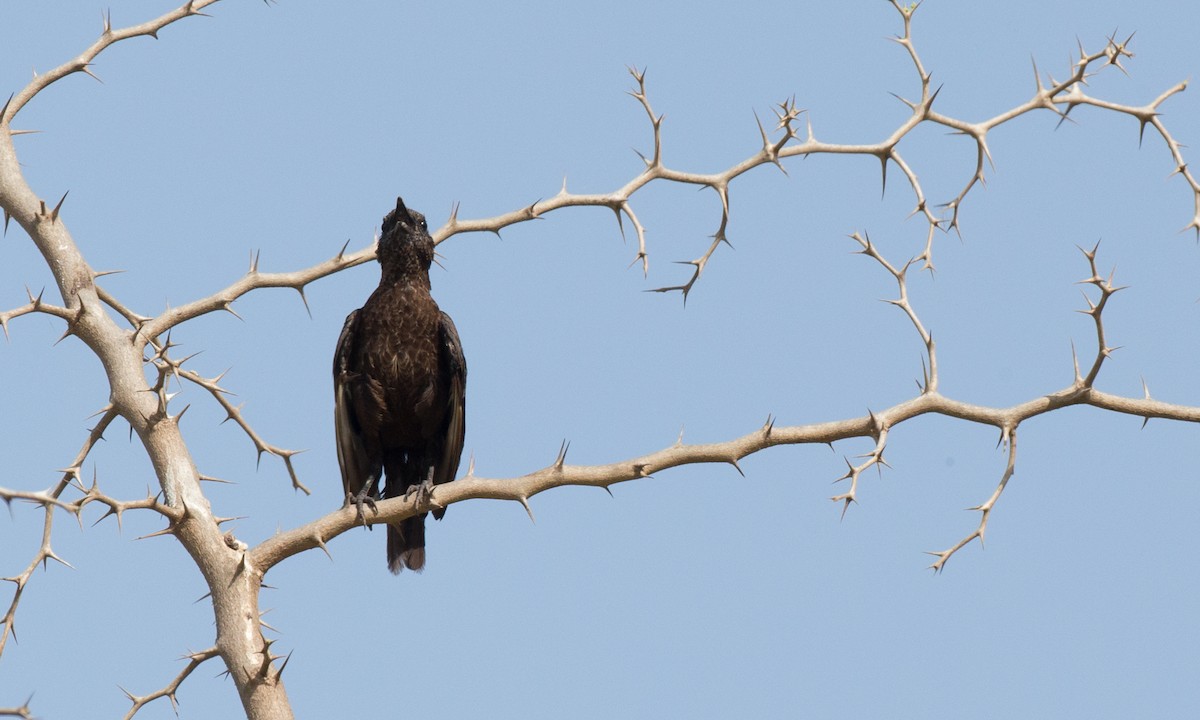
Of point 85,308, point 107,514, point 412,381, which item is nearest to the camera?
point 107,514

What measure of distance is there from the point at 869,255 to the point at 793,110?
665 millimetres

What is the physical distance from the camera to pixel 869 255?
16.1 feet

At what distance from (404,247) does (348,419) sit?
867 mm

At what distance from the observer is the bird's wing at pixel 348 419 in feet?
21.0

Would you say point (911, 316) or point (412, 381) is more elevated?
point (412, 381)

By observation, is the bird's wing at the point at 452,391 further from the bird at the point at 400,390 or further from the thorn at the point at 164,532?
the thorn at the point at 164,532

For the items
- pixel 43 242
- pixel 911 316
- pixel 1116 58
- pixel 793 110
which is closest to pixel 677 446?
pixel 911 316

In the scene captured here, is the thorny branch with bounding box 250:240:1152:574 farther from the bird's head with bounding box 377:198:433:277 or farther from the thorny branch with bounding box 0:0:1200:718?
the bird's head with bounding box 377:198:433:277

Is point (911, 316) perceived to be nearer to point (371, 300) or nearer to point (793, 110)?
point (793, 110)

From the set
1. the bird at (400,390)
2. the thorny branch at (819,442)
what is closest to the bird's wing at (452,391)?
the bird at (400,390)

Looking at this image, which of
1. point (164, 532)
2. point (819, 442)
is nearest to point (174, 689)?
point (164, 532)

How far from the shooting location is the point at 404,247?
6.54 meters

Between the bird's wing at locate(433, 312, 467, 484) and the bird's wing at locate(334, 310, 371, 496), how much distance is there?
1.24ft

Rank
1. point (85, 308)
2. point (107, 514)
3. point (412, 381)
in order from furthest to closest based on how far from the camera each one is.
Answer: point (412, 381)
point (85, 308)
point (107, 514)
